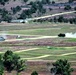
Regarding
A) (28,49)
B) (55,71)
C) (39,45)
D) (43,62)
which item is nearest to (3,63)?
(55,71)

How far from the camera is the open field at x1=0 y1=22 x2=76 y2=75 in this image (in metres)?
93.6

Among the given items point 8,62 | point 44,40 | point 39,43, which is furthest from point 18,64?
point 44,40

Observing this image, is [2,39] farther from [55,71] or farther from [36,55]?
[55,71]

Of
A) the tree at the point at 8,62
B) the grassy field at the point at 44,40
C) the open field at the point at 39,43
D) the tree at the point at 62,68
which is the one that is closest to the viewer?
the tree at the point at 62,68

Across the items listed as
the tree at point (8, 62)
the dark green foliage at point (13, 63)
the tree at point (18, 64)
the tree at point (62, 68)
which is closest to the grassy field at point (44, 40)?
the tree at point (8, 62)

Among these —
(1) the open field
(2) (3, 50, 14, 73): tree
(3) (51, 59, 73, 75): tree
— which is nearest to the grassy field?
(1) the open field

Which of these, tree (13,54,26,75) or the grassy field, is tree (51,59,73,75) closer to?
tree (13,54,26,75)

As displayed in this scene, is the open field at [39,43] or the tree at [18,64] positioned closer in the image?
the tree at [18,64]

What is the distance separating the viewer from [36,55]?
3903 inches

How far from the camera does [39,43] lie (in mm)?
119688

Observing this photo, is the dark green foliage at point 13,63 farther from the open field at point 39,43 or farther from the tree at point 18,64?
the open field at point 39,43

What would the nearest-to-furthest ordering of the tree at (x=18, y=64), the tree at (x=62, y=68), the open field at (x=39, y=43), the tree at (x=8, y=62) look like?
1. the tree at (x=62, y=68)
2. the tree at (x=18, y=64)
3. the tree at (x=8, y=62)
4. the open field at (x=39, y=43)

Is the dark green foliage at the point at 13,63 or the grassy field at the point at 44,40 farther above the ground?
the dark green foliage at the point at 13,63

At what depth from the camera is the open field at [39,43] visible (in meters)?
93.6
